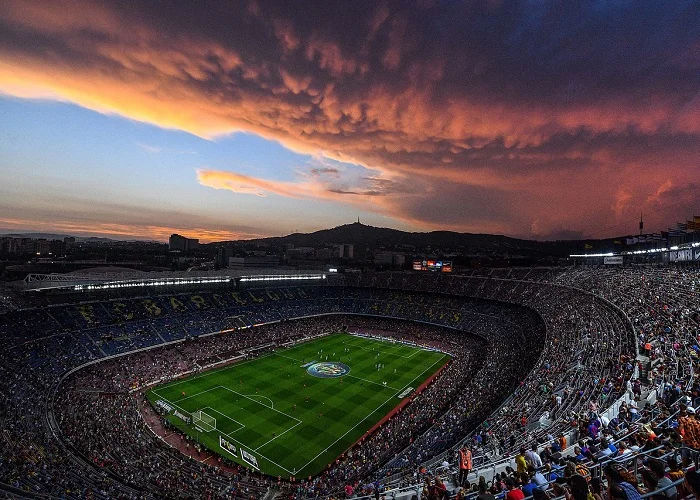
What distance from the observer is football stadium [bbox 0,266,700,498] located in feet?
52.9

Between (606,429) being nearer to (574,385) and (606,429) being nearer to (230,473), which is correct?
(574,385)

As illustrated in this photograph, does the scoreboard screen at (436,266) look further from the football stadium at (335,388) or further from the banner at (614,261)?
the banner at (614,261)

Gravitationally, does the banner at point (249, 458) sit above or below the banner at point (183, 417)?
below

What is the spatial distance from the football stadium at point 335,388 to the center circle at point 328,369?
264 millimetres

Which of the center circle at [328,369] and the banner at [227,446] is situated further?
the center circle at [328,369]

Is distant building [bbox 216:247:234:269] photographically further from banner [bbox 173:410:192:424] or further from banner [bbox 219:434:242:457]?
banner [bbox 219:434:242:457]

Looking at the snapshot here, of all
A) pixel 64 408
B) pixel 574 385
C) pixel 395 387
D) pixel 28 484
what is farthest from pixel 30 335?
pixel 574 385

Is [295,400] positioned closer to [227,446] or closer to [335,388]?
[335,388]

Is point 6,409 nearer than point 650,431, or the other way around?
point 650,431

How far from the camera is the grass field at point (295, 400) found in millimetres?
30047

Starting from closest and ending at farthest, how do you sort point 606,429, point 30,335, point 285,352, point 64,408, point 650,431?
1. point 650,431
2. point 606,429
3. point 64,408
4. point 30,335
5. point 285,352

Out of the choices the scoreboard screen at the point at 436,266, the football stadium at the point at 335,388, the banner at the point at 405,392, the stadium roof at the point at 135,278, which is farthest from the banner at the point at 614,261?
the stadium roof at the point at 135,278

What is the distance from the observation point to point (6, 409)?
1078 inches

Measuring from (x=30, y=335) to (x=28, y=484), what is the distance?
2850cm
